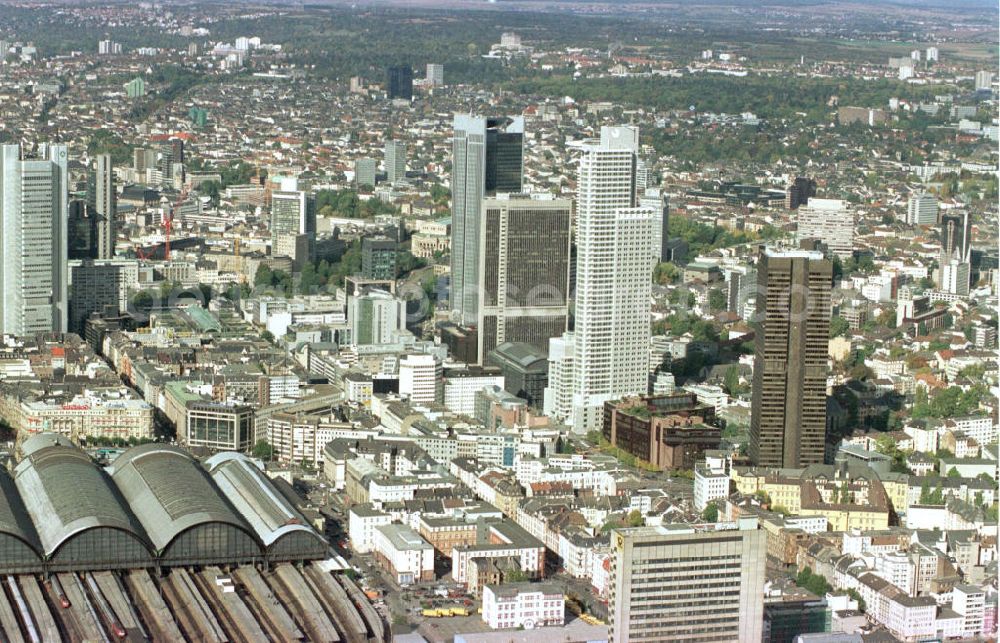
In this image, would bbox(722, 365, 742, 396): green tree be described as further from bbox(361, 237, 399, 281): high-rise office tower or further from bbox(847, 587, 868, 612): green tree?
bbox(847, 587, 868, 612): green tree

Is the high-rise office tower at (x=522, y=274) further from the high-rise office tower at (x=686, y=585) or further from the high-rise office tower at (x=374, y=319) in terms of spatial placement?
the high-rise office tower at (x=686, y=585)

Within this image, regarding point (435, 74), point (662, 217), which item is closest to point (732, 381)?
point (662, 217)

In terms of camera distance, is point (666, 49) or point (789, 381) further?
point (666, 49)

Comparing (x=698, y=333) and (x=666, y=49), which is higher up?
(x=666, y=49)

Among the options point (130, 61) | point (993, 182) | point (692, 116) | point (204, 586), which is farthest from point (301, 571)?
point (130, 61)

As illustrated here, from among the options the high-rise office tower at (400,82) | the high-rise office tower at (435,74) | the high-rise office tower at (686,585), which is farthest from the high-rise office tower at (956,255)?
the high-rise office tower at (435,74)

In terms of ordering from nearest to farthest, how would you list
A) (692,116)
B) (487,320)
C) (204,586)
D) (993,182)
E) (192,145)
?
(204,586) → (487,320) → (993,182) → (192,145) → (692,116)

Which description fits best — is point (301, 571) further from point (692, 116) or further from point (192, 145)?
A: point (692, 116)

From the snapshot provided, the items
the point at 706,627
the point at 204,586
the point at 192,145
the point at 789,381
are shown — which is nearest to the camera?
the point at 706,627
